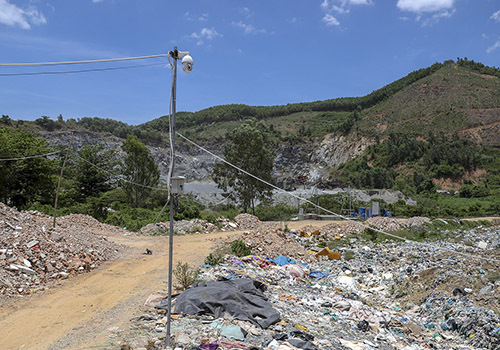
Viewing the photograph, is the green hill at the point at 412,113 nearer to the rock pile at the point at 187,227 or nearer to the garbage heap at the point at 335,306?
the rock pile at the point at 187,227

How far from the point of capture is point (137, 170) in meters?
28.2

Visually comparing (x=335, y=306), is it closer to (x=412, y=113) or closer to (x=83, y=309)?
(x=83, y=309)

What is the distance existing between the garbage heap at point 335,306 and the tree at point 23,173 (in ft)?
46.7

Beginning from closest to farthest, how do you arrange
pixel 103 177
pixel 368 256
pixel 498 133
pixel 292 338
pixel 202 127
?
1. pixel 292 338
2. pixel 368 256
3. pixel 103 177
4. pixel 498 133
5. pixel 202 127

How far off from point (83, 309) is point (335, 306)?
4.99m

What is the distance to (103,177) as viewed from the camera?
27.9 meters

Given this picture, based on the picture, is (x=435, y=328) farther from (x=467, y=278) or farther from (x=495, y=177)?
(x=495, y=177)

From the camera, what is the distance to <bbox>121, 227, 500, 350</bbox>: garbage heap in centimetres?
528

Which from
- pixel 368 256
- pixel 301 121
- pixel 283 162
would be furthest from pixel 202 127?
pixel 368 256

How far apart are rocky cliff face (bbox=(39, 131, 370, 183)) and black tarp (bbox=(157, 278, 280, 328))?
172 ft

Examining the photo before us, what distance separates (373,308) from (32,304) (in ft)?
22.3

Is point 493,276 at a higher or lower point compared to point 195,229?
higher

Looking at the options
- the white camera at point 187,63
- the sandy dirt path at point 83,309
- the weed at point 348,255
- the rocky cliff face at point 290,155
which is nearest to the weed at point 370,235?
the weed at point 348,255

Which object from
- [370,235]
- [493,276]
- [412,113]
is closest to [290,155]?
[412,113]
